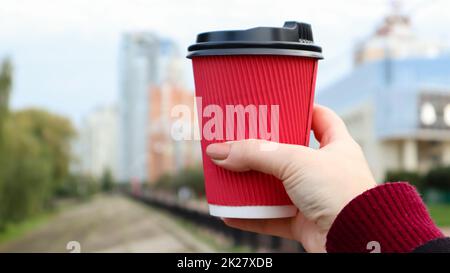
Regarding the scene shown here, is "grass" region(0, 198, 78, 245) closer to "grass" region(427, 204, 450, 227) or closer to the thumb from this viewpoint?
"grass" region(427, 204, 450, 227)

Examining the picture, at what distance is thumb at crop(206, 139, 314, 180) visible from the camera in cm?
70

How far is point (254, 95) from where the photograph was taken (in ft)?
2.37

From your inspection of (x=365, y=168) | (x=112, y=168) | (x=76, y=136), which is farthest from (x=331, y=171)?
(x=112, y=168)

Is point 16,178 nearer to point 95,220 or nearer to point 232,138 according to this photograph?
point 95,220

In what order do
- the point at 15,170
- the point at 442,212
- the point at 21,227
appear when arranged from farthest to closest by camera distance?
the point at 442,212
the point at 21,227
the point at 15,170

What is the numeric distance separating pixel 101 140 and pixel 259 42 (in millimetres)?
32341

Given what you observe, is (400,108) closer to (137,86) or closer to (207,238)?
(137,86)

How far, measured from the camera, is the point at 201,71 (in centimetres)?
75

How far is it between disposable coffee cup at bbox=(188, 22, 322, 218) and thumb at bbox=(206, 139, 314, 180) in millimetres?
17

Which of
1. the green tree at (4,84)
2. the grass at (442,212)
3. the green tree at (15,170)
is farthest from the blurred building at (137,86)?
the green tree at (4,84)

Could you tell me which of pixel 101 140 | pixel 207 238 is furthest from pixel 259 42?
pixel 101 140

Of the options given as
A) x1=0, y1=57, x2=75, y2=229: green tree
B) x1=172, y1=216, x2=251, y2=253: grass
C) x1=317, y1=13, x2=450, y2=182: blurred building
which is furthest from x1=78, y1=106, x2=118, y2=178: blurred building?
x1=172, y1=216, x2=251, y2=253: grass

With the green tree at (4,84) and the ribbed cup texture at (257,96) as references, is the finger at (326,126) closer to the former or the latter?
the ribbed cup texture at (257,96)

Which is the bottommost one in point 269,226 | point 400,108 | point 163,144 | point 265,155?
point 163,144
